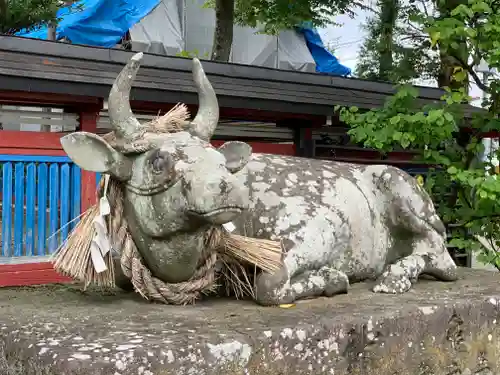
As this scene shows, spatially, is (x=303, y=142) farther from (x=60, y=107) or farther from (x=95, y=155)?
(x=95, y=155)

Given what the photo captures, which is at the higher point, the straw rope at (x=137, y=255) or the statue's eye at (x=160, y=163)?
the statue's eye at (x=160, y=163)

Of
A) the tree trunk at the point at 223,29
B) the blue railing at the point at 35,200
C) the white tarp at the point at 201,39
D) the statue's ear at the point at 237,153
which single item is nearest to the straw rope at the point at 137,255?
the statue's ear at the point at 237,153

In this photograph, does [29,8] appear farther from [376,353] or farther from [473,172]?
[376,353]

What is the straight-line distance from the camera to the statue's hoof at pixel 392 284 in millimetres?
3180

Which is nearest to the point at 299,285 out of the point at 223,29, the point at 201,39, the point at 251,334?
the point at 251,334

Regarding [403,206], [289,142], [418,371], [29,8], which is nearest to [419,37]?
[289,142]

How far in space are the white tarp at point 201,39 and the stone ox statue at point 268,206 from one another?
11397 mm

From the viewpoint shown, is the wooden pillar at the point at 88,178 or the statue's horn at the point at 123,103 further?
the wooden pillar at the point at 88,178

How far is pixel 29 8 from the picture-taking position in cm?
807

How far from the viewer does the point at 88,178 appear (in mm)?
5145

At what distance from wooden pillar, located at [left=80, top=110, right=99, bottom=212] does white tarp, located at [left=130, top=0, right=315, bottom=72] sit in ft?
30.2

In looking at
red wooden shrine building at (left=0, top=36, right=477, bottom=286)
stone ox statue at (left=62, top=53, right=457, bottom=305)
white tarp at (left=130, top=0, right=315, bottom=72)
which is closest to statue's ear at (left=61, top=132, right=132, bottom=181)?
stone ox statue at (left=62, top=53, right=457, bottom=305)

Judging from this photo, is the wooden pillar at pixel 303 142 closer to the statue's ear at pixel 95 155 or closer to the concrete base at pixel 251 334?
the concrete base at pixel 251 334

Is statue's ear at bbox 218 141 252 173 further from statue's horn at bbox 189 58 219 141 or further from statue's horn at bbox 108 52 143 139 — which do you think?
statue's horn at bbox 108 52 143 139
